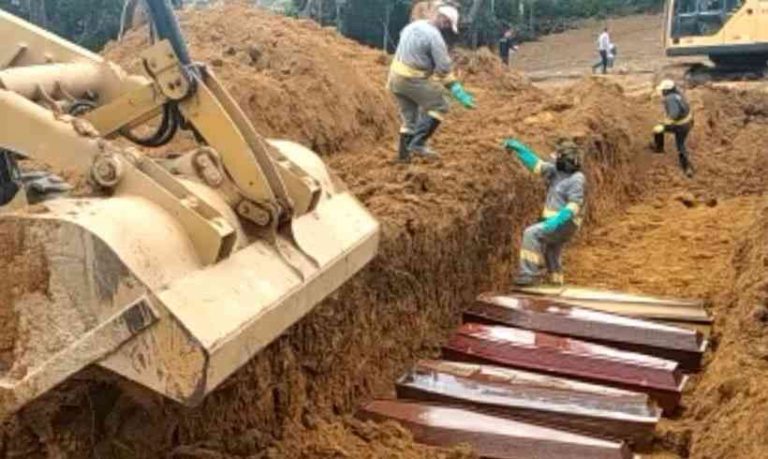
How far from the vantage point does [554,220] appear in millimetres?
10234

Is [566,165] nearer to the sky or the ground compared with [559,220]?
nearer to the sky

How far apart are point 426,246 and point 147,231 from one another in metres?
4.72

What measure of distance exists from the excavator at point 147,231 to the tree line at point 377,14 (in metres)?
6.28

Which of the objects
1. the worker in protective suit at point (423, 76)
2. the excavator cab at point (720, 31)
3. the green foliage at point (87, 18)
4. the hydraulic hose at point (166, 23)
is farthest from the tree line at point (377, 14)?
the hydraulic hose at point (166, 23)

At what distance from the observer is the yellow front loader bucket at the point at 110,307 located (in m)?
4.00

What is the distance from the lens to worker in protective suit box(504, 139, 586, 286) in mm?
10297

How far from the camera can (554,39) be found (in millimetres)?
42062

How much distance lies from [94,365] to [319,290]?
144 cm

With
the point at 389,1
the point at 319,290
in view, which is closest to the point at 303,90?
the point at 319,290

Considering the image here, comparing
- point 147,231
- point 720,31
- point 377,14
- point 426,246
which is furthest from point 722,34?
point 147,231

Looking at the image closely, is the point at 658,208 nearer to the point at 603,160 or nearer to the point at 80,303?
the point at 603,160

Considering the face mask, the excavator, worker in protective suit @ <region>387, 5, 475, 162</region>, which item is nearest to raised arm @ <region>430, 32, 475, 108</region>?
worker in protective suit @ <region>387, 5, 475, 162</region>

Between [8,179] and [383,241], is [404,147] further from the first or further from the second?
[8,179]

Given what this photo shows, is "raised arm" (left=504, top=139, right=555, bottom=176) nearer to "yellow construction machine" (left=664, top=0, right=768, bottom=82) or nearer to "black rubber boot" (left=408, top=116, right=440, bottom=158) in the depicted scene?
"black rubber boot" (left=408, top=116, right=440, bottom=158)
